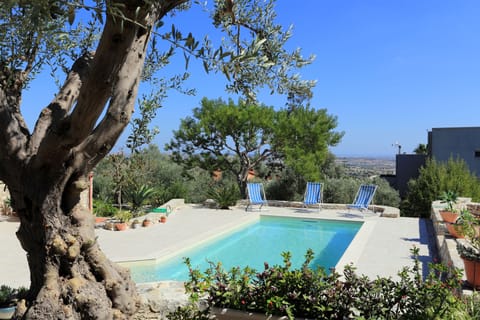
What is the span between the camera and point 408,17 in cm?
962

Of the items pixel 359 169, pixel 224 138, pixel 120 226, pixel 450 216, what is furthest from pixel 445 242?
pixel 359 169

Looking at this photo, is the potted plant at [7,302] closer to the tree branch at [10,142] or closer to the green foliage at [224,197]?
the tree branch at [10,142]

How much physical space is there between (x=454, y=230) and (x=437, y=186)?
5.74 m

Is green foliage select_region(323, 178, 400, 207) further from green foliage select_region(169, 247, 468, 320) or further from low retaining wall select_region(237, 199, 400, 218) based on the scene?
green foliage select_region(169, 247, 468, 320)

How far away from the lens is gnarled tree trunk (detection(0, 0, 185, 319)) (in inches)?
99.0

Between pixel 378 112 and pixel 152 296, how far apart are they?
29764 millimetres

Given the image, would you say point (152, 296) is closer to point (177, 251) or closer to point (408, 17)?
point (177, 251)

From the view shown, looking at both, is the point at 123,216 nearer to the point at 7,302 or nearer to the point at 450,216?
the point at 7,302

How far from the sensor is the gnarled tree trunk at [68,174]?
251cm

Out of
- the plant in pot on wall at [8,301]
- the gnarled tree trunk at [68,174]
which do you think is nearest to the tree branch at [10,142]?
the gnarled tree trunk at [68,174]

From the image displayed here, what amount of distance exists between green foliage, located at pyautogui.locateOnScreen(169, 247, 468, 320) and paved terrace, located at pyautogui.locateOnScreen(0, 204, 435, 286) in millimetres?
3010

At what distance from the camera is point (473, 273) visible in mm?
4582

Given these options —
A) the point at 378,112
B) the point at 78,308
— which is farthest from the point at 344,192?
the point at 378,112

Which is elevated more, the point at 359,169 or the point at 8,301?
the point at 359,169
